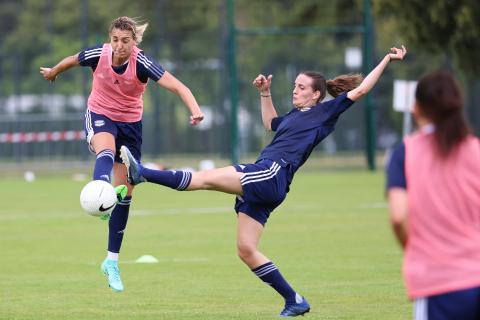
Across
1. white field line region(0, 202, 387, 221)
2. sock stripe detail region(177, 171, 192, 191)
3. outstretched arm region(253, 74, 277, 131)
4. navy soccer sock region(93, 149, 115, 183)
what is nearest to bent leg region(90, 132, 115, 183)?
navy soccer sock region(93, 149, 115, 183)

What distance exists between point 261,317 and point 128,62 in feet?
8.58

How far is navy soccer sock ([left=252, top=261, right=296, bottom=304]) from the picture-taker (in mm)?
8648

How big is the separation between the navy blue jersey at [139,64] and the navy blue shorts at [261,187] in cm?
176

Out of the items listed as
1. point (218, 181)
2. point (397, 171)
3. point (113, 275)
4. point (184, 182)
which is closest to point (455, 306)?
point (397, 171)

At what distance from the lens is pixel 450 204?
200 inches

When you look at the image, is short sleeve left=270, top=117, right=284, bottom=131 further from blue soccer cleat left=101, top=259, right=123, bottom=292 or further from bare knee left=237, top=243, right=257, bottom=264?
blue soccer cleat left=101, top=259, right=123, bottom=292

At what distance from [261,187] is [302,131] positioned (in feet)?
1.99

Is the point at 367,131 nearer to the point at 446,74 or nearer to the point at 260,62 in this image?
the point at 260,62

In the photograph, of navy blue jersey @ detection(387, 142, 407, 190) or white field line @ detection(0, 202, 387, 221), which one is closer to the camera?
navy blue jersey @ detection(387, 142, 407, 190)

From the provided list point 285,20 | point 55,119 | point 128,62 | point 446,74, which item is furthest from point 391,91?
point 446,74

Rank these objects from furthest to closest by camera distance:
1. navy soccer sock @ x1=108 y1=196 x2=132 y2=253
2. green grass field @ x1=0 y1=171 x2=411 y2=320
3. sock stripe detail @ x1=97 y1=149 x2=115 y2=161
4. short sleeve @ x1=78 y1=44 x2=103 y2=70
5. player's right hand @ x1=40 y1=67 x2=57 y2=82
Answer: navy soccer sock @ x1=108 y1=196 x2=132 y2=253, player's right hand @ x1=40 y1=67 x2=57 y2=82, short sleeve @ x1=78 y1=44 x2=103 y2=70, sock stripe detail @ x1=97 y1=149 x2=115 y2=161, green grass field @ x1=0 y1=171 x2=411 y2=320

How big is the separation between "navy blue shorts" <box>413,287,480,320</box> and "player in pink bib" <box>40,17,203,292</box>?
16.7 feet

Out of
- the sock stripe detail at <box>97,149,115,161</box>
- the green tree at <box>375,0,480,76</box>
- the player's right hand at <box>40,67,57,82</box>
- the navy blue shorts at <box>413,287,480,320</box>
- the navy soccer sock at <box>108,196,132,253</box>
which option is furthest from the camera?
the green tree at <box>375,0,480,76</box>

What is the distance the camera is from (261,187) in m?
8.52
